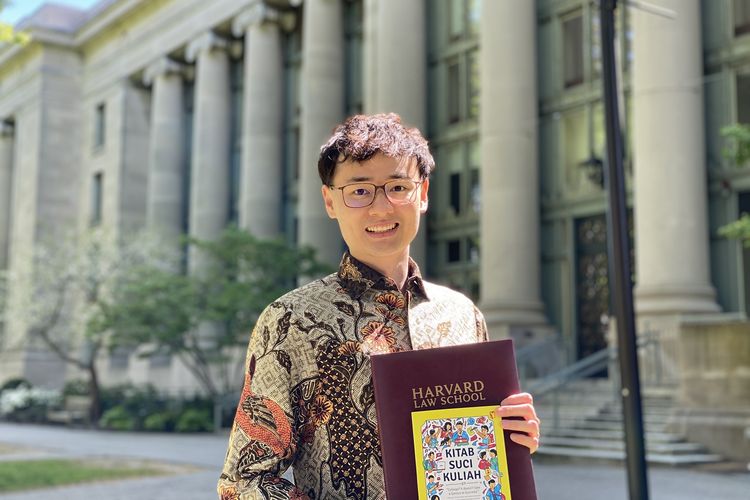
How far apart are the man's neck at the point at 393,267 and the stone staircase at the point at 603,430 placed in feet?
47.2

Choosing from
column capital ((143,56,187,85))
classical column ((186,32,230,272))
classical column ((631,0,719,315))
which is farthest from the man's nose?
column capital ((143,56,187,85))

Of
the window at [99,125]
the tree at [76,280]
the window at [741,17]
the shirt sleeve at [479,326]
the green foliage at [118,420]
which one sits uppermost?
the window at [99,125]

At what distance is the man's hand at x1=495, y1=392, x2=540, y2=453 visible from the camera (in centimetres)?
248

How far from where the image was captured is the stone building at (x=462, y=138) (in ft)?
73.6

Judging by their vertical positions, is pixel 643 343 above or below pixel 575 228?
below

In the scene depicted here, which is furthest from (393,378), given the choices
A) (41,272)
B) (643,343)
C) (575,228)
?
(41,272)

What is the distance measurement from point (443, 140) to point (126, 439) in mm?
13695

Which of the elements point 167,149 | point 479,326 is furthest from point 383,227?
point 167,149

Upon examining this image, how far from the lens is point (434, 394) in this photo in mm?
2502

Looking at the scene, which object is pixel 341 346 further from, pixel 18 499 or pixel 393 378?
pixel 18 499

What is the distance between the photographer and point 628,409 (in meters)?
9.48

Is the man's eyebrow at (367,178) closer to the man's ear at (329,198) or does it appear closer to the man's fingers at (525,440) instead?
the man's ear at (329,198)

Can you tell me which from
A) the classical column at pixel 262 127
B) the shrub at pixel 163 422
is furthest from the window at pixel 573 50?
the shrub at pixel 163 422

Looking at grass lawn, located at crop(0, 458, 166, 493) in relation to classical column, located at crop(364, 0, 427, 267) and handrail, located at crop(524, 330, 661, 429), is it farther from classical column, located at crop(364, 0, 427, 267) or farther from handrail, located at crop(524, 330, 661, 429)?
classical column, located at crop(364, 0, 427, 267)
